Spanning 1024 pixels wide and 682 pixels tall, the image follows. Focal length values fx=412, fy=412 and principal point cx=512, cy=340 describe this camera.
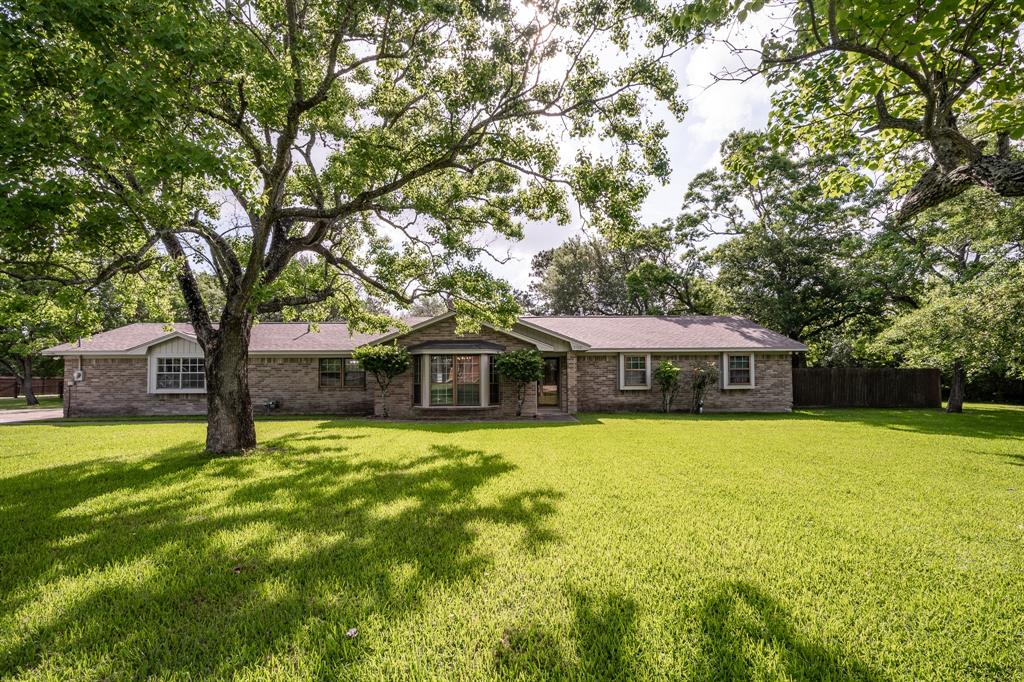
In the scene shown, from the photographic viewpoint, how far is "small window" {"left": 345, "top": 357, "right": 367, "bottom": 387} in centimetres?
1680

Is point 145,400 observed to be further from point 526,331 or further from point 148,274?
point 526,331

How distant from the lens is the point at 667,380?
53.8 ft

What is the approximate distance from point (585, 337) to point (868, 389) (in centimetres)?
1338

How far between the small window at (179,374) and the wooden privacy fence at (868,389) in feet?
85.1

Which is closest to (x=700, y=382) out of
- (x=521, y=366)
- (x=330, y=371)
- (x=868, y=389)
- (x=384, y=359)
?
(x=521, y=366)

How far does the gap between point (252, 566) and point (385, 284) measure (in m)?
8.07

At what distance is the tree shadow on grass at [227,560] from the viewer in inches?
106

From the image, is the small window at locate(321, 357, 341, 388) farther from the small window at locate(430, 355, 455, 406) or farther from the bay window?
the bay window

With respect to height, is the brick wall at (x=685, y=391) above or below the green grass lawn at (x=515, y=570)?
above

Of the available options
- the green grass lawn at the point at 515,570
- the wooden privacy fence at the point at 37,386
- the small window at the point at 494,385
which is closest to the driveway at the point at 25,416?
the green grass lawn at the point at 515,570

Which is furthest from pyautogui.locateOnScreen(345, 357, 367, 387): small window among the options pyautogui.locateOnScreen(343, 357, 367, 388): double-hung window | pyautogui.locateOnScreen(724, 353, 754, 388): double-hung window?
pyautogui.locateOnScreen(724, 353, 754, 388): double-hung window

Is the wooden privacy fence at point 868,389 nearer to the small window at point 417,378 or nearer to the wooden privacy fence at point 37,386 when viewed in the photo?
the small window at point 417,378

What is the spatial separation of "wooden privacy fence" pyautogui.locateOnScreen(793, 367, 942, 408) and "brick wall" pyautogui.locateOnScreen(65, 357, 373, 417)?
19736 millimetres

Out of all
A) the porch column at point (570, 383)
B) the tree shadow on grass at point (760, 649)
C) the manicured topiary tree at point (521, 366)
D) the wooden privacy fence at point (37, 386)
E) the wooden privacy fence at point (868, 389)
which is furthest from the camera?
the wooden privacy fence at point (37, 386)
